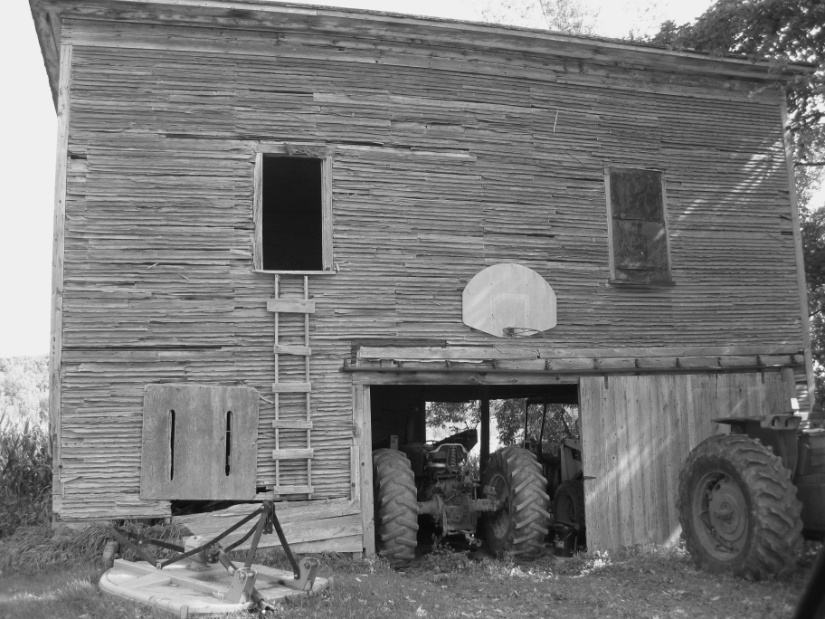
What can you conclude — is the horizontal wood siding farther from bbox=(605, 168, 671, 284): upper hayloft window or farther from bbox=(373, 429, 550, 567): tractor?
bbox=(373, 429, 550, 567): tractor

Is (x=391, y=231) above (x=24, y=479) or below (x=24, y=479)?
above

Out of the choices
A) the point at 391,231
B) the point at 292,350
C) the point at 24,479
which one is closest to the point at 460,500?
the point at 292,350

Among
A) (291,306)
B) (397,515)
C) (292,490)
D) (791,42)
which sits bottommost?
(397,515)

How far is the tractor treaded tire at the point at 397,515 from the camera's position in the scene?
9.88 m

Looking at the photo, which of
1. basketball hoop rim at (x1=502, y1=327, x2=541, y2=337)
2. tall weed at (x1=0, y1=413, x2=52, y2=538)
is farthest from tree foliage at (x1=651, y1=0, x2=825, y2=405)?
tall weed at (x1=0, y1=413, x2=52, y2=538)

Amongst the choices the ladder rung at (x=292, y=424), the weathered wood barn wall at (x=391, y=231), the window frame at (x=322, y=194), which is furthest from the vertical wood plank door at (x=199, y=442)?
the window frame at (x=322, y=194)

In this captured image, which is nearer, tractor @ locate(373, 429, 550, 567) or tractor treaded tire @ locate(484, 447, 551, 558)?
tractor @ locate(373, 429, 550, 567)

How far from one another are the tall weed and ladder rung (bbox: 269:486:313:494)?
2.73 metres

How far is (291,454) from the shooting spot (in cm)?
990

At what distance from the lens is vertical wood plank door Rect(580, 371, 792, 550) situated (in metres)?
11.2

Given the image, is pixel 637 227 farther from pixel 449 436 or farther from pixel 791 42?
pixel 791 42

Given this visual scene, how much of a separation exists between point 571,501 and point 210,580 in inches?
268

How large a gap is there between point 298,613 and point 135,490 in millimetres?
3619

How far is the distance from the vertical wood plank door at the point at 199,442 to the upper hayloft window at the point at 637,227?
5.63m
